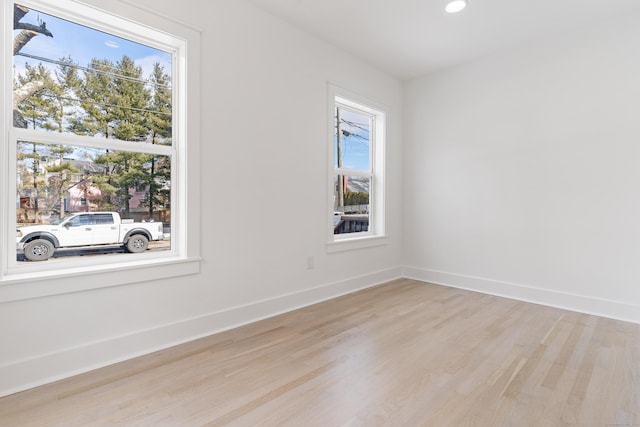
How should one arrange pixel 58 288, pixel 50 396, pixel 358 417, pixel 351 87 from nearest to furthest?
pixel 358 417
pixel 50 396
pixel 58 288
pixel 351 87

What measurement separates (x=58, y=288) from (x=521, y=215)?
4194 millimetres

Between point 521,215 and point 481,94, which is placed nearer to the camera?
point 521,215

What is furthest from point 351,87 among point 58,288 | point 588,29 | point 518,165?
point 58,288

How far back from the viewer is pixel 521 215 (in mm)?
3586

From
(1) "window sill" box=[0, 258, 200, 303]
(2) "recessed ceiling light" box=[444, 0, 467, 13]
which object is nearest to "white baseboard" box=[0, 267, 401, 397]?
(1) "window sill" box=[0, 258, 200, 303]

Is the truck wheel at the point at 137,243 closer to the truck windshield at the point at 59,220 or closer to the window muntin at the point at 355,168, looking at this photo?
the truck windshield at the point at 59,220

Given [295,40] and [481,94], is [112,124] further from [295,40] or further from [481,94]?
[481,94]

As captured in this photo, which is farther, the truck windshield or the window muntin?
the window muntin

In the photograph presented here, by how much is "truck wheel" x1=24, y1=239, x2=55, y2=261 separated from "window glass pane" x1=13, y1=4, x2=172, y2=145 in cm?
71

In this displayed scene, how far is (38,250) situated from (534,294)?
4406 mm

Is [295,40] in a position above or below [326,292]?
above

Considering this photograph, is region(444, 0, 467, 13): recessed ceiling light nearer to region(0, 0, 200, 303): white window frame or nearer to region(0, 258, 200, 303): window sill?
region(0, 0, 200, 303): white window frame

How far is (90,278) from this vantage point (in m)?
2.06

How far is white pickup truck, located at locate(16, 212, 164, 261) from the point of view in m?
2.00
